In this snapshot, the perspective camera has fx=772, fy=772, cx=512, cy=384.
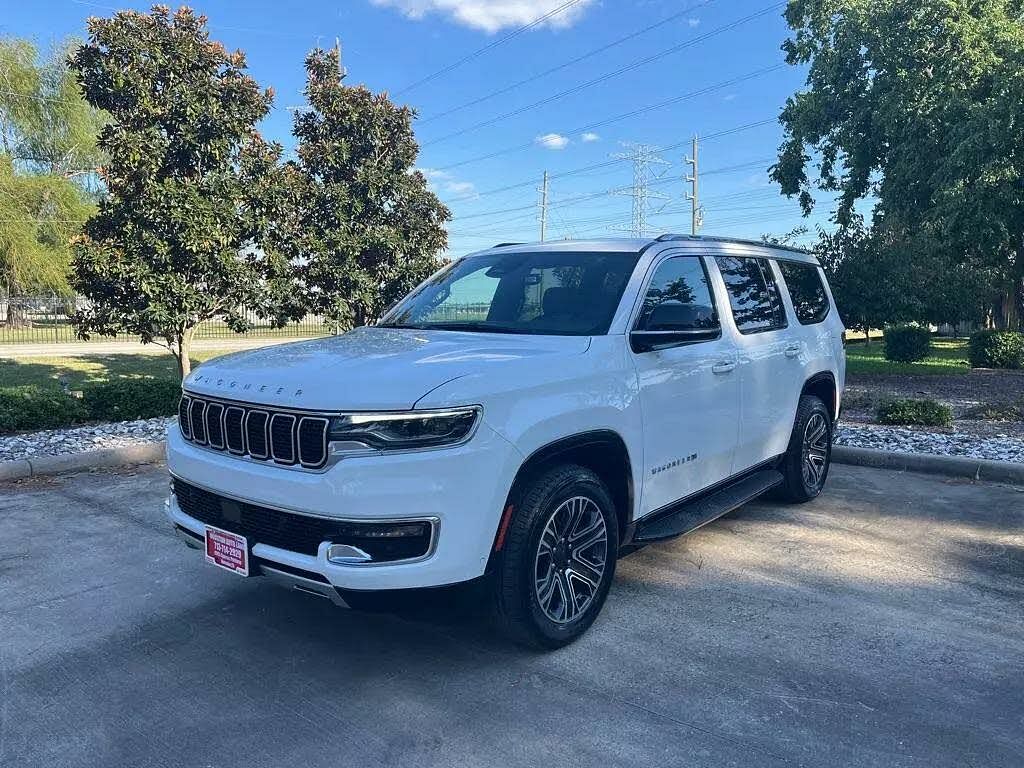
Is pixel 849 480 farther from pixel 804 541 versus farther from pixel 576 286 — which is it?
pixel 576 286

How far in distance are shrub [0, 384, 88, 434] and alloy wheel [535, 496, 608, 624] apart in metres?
7.59

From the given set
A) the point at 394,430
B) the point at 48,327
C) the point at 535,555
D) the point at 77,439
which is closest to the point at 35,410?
the point at 77,439

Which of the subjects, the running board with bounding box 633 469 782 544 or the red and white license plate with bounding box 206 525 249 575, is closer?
the red and white license plate with bounding box 206 525 249 575

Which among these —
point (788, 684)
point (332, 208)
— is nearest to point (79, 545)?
point (788, 684)

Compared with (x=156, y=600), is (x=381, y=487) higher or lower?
higher

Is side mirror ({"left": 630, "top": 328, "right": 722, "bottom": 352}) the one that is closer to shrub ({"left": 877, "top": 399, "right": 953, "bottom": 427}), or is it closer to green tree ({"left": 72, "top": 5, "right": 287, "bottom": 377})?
shrub ({"left": 877, "top": 399, "right": 953, "bottom": 427})

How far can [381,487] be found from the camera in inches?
117

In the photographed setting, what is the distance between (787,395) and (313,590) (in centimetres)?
377

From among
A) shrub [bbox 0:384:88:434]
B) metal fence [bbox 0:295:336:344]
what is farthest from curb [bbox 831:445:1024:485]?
metal fence [bbox 0:295:336:344]

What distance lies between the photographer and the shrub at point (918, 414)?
917cm

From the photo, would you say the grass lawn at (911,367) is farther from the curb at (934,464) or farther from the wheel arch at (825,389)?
the wheel arch at (825,389)

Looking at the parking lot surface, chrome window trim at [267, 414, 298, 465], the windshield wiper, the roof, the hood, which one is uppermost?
the roof

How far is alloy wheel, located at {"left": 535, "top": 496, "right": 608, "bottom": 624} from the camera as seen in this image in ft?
11.6

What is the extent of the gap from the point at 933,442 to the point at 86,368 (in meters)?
17.9
